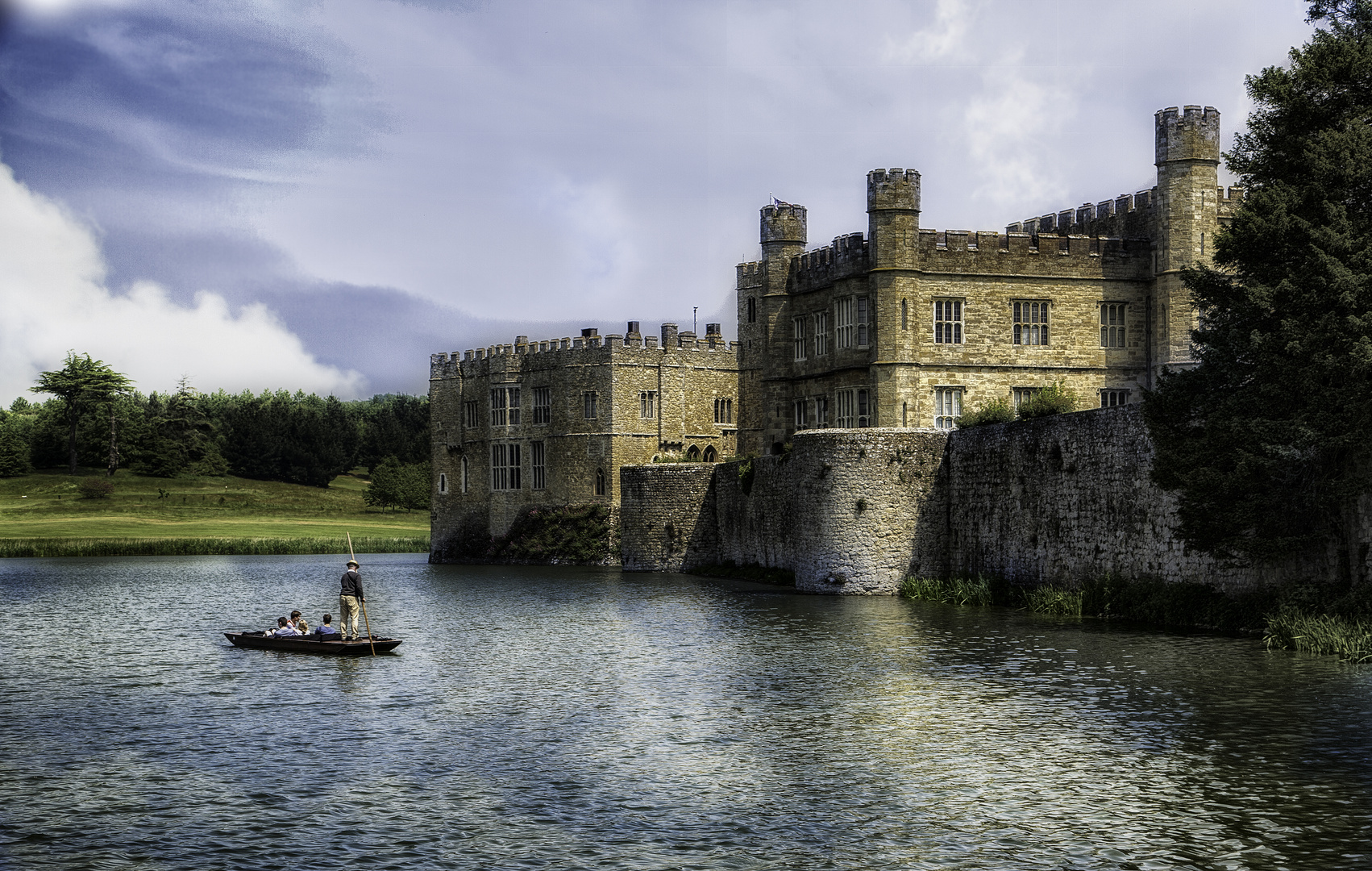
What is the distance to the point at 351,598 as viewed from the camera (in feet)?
108

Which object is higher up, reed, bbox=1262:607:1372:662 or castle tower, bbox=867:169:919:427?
castle tower, bbox=867:169:919:427

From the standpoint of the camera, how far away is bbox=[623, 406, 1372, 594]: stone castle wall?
3372cm

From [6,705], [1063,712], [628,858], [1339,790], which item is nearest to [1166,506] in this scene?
[1063,712]

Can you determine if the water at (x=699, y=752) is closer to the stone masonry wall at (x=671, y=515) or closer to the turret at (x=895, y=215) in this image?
the turret at (x=895, y=215)

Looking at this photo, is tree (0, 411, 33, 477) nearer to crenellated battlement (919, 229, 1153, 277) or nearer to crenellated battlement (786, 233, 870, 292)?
crenellated battlement (786, 233, 870, 292)

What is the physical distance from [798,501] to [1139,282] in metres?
15.5

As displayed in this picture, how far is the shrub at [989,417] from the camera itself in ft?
145

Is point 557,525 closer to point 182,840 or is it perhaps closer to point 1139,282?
point 1139,282

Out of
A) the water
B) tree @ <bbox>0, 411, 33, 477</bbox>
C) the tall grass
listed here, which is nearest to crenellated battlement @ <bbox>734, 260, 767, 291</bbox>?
the water

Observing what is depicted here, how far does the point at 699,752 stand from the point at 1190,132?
118 ft

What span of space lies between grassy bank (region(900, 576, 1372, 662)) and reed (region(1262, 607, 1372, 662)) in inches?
0.6

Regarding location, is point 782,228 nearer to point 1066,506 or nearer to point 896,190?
point 896,190

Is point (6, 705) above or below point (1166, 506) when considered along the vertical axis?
below

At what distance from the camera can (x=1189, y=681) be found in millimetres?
23922
